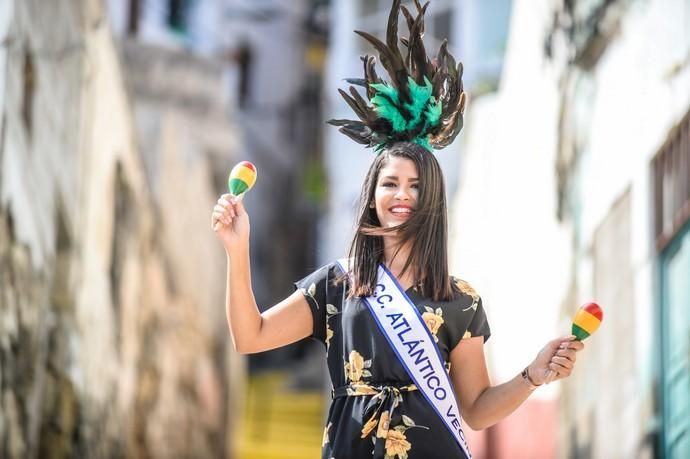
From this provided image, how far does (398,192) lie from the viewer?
10.1 ft

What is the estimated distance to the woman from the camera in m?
2.92

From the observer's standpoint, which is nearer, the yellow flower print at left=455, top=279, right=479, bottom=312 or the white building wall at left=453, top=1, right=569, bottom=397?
the yellow flower print at left=455, top=279, right=479, bottom=312

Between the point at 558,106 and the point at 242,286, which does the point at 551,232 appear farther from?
the point at 242,286

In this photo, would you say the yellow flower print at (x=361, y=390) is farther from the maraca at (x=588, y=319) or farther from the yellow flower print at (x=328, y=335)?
the maraca at (x=588, y=319)

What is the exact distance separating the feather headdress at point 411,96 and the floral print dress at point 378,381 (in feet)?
1.38

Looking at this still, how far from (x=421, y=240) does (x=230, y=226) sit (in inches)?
19.5

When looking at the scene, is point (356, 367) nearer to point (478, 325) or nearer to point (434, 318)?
point (434, 318)

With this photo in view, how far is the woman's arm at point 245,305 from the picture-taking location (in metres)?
2.99

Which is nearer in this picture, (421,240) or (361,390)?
(361,390)

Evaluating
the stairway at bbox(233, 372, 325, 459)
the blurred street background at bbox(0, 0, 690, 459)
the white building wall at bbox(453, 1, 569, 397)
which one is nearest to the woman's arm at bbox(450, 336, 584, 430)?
the blurred street background at bbox(0, 0, 690, 459)

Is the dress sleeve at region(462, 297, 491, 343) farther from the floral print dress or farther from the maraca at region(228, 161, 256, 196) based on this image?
the maraca at region(228, 161, 256, 196)

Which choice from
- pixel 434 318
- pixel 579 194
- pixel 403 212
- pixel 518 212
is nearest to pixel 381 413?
pixel 434 318

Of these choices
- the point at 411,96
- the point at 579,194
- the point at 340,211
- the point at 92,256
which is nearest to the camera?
the point at 411,96

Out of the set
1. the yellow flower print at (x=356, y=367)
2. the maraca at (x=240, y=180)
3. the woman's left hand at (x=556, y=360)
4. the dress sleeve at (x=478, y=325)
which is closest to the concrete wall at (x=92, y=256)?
the maraca at (x=240, y=180)
